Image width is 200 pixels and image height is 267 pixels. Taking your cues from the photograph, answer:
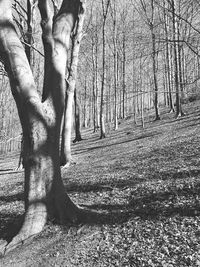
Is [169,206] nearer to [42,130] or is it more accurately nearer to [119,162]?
[42,130]

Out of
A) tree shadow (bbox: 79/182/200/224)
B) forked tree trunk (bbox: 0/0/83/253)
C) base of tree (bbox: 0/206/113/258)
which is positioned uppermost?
forked tree trunk (bbox: 0/0/83/253)

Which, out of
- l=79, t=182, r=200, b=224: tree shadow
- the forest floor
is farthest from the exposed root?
l=79, t=182, r=200, b=224: tree shadow

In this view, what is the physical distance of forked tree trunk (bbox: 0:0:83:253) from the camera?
14.2 feet

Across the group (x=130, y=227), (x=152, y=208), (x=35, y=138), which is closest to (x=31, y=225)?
(x=35, y=138)

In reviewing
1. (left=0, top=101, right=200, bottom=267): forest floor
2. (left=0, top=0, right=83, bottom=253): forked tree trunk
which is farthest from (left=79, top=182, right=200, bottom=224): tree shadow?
(left=0, top=0, right=83, bottom=253): forked tree trunk

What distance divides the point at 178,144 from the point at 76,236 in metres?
6.20

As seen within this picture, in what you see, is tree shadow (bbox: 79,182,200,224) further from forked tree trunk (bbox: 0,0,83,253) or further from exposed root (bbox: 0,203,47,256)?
exposed root (bbox: 0,203,47,256)

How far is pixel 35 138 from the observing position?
438 cm

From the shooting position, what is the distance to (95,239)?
13.4ft

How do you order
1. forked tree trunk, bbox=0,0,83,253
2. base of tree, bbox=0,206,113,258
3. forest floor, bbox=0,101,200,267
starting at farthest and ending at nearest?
forked tree trunk, bbox=0,0,83,253, base of tree, bbox=0,206,113,258, forest floor, bbox=0,101,200,267

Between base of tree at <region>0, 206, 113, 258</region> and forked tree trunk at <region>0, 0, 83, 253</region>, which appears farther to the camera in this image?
forked tree trunk at <region>0, 0, 83, 253</region>

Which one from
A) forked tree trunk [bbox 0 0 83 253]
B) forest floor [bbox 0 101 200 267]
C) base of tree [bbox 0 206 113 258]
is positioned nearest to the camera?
forest floor [bbox 0 101 200 267]

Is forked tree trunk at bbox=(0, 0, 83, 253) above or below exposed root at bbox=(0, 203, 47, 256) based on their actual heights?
above

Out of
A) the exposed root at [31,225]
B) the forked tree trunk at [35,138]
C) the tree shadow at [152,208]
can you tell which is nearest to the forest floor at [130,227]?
the tree shadow at [152,208]
